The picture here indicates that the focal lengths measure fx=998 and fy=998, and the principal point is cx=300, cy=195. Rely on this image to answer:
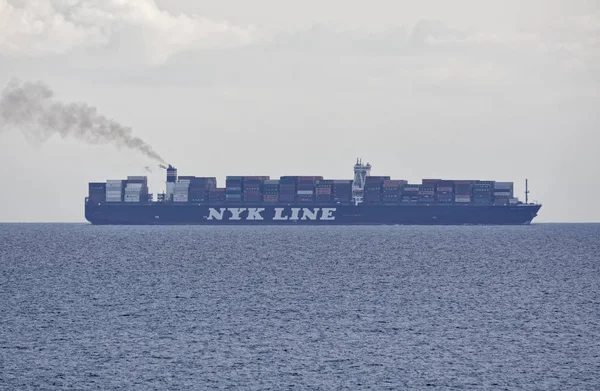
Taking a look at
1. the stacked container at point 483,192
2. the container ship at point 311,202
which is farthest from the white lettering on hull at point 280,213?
the stacked container at point 483,192

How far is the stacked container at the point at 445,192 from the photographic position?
137 meters

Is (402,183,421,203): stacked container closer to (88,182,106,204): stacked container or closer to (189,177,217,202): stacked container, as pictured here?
(189,177,217,202): stacked container

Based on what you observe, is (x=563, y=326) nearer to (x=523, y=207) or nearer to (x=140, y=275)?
(x=140, y=275)

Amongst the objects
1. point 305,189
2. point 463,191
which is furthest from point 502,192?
point 305,189

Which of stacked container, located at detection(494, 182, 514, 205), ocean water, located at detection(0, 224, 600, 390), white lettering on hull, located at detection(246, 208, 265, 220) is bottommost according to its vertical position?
ocean water, located at detection(0, 224, 600, 390)

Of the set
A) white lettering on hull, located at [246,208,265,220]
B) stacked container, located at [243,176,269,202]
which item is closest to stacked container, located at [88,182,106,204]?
stacked container, located at [243,176,269,202]

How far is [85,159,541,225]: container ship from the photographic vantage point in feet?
447

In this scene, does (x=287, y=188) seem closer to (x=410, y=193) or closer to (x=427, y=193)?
(x=410, y=193)

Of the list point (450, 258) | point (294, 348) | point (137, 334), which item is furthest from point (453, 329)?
point (450, 258)

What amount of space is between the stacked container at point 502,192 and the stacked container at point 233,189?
3540 cm

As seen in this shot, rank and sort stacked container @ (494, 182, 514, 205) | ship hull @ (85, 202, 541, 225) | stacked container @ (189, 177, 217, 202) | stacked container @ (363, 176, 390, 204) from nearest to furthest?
ship hull @ (85, 202, 541, 225), stacked container @ (363, 176, 390, 204), stacked container @ (494, 182, 514, 205), stacked container @ (189, 177, 217, 202)

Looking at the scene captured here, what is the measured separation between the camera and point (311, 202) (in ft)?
457

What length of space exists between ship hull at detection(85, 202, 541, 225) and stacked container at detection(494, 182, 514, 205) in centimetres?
129

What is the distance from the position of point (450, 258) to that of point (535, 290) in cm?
2716
